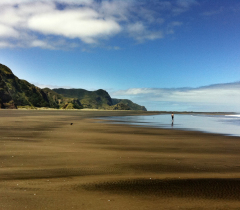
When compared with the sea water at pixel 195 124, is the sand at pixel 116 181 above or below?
above

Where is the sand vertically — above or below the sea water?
above

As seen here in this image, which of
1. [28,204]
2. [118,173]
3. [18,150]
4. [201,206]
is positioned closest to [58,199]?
[28,204]

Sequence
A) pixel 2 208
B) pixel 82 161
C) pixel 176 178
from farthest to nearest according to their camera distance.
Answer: pixel 82 161
pixel 176 178
pixel 2 208

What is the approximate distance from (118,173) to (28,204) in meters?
3.72

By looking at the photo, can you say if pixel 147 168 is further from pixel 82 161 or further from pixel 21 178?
pixel 21 178

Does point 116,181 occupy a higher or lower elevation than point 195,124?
higher

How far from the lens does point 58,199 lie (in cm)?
545

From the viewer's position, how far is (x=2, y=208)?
4.89 metres

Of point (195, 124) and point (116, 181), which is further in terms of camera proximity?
point (195, 124)

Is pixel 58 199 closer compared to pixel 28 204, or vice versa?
pixel 28 204

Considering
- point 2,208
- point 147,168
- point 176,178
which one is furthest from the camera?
point 147,168

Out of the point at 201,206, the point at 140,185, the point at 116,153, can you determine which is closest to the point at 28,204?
the point at 140,185

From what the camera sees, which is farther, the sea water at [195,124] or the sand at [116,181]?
the sea water at [195,124]

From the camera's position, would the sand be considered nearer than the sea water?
Yes
